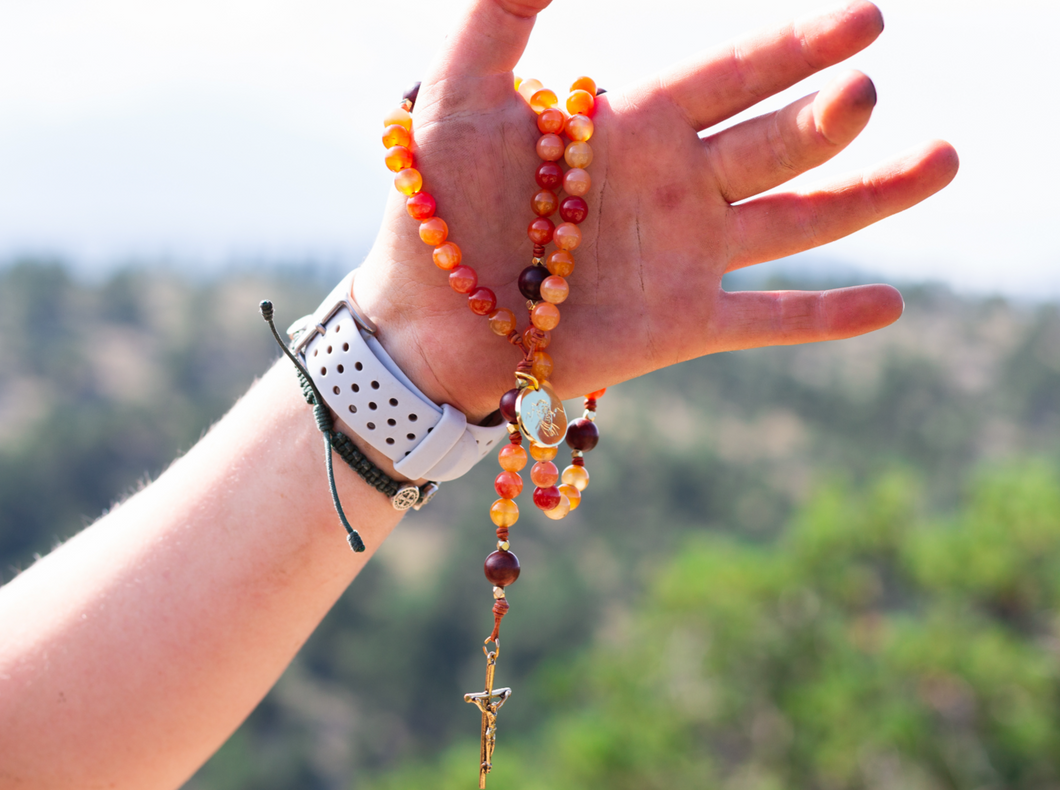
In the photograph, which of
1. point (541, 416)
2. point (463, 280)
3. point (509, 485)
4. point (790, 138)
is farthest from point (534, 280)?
point (790, 138)

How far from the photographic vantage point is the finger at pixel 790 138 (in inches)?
44.8

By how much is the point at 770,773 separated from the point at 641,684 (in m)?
2.09

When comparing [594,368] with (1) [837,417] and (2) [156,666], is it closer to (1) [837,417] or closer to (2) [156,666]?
(2) [156,666]

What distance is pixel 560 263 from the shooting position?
4.35ft

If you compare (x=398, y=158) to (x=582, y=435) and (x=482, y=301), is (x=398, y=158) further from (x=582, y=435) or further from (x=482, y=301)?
(x=582, y=435)

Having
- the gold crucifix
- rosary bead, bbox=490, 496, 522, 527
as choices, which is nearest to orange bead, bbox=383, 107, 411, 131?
rosary bead, bbox=490, 496, 522, 527

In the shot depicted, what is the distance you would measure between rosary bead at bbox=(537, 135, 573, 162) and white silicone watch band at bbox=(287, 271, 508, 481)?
1.32 feet

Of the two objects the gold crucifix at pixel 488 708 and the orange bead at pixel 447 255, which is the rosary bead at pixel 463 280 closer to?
the orange bead at pixel 447 255

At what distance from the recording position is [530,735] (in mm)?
23047

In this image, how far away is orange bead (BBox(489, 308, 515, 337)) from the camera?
1329mm

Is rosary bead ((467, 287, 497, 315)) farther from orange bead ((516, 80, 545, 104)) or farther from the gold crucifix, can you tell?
the gold crucifix

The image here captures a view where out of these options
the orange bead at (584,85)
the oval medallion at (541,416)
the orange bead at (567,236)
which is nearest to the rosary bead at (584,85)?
the orange bead at (584,85)

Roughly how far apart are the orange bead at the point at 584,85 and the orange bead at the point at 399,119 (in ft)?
0.88

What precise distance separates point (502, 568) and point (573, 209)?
1.95 feet
